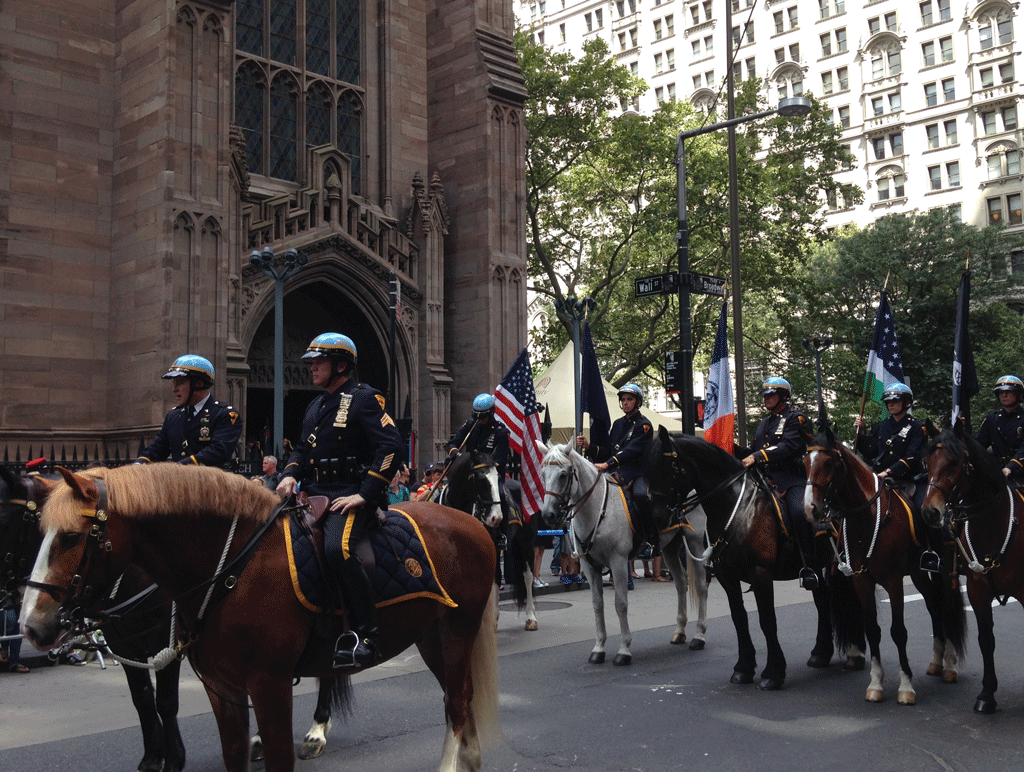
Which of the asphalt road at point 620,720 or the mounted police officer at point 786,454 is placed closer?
the asphalt road at point 620,720

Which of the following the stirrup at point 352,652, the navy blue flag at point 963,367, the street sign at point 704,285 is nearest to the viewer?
the stirrup at point 352,652

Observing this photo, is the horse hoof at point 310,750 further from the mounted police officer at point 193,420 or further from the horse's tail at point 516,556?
the horse's tail at point 516,556

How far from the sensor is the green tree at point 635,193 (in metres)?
33.7

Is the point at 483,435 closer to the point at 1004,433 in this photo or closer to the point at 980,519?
the point at 1004,433

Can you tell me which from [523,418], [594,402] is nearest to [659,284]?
[594,402]

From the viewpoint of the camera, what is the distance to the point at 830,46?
258ft

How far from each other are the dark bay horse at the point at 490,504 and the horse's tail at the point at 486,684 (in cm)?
418

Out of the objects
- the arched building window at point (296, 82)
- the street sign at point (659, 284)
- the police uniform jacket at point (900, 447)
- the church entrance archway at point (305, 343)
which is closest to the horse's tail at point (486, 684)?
the police uniform jacket at point (900, 447)

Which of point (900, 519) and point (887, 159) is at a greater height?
point (887, 159)

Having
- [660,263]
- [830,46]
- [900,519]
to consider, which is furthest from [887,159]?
[900,519]

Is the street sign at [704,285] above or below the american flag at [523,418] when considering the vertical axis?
above

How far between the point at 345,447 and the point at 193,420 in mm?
1700

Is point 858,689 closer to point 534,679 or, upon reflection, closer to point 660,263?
point 534,679

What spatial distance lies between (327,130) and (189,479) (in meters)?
22.7
